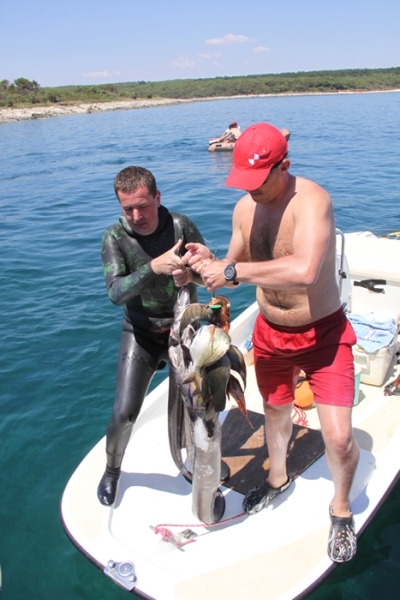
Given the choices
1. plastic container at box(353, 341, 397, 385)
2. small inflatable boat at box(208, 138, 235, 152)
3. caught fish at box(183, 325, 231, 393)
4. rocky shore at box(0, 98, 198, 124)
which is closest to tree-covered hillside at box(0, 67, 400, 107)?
rocky shore at box(0, 98, 198, 124)

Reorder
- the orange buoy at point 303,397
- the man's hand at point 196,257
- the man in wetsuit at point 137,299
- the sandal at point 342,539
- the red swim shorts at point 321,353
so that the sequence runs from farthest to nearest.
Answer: the orange buoy at point 303,397 < the man in wetsuit at point 137,299 < the sandal at point 342,539 < the red swim shorts at point 321,353 < the man's hand at point 196,257

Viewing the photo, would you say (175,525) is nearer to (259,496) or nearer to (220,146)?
(259,496)

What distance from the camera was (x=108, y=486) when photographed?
3982mm

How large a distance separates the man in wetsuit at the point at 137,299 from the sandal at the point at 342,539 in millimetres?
1562

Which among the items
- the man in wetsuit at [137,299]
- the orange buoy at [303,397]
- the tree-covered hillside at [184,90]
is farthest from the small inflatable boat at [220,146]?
the tree-covered hillside at [184,90]

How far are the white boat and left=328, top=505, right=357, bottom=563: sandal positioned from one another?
0.07m

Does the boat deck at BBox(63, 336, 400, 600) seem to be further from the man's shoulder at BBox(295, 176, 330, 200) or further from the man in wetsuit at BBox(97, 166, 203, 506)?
the man's shoulder at BBox(295, 176, 330, 200)

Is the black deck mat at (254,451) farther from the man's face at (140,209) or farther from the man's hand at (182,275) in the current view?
the man's face at (140,209)

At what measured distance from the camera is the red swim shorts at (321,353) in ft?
10.7

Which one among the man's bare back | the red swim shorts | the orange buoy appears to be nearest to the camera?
the man's bare back

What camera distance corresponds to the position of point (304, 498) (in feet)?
13.0

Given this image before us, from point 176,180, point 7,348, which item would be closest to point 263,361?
point 7,348

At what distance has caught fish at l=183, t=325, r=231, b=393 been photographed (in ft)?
9.64

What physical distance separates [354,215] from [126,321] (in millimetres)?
11927
